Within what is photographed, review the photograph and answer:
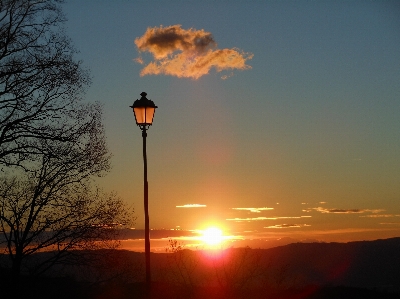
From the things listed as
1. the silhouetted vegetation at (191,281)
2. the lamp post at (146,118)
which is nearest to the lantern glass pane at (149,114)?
the lamp post at (146,118)

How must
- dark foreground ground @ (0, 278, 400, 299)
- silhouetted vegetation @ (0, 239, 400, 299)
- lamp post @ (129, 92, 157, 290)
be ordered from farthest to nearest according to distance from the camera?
1. silhouetted vegetation @ (0, 239, 400, 299)
2. dark foreground ground @ (0, 278, 400, 299)
3. lamp post @ (129, 92, 157, 290)

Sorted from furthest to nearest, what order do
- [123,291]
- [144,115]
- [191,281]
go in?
[191,281] < [123,291] < [144,115]

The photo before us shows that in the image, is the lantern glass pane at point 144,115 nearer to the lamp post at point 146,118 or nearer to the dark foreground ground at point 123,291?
the lamp post at point 146,118

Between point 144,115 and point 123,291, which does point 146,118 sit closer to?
point 144,115

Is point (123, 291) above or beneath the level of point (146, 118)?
beneath

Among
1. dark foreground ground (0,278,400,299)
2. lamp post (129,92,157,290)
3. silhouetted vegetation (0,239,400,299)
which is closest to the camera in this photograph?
lamp post (129,92,157,290)

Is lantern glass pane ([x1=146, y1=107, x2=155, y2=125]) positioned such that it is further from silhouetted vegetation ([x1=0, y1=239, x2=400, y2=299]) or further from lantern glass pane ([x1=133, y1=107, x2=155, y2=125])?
silhouetted vegetation ([x1=0, y1=239, x2=400, y2=299])

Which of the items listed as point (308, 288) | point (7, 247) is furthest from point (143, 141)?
point (308, 288)

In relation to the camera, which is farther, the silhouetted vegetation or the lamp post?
the silhouetted vegetation

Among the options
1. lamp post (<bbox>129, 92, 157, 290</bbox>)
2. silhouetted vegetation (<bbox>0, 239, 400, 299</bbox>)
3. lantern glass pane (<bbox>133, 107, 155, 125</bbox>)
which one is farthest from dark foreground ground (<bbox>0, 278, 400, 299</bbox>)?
lantern glass pane (<bbox>133, 107, 155, 125</bbox>)

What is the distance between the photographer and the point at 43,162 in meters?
23.7

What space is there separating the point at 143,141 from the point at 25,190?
737 cm

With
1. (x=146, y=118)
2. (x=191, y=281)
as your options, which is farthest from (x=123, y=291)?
(x=146, y=118)

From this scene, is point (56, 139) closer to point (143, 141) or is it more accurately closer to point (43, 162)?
point (43, 162)
